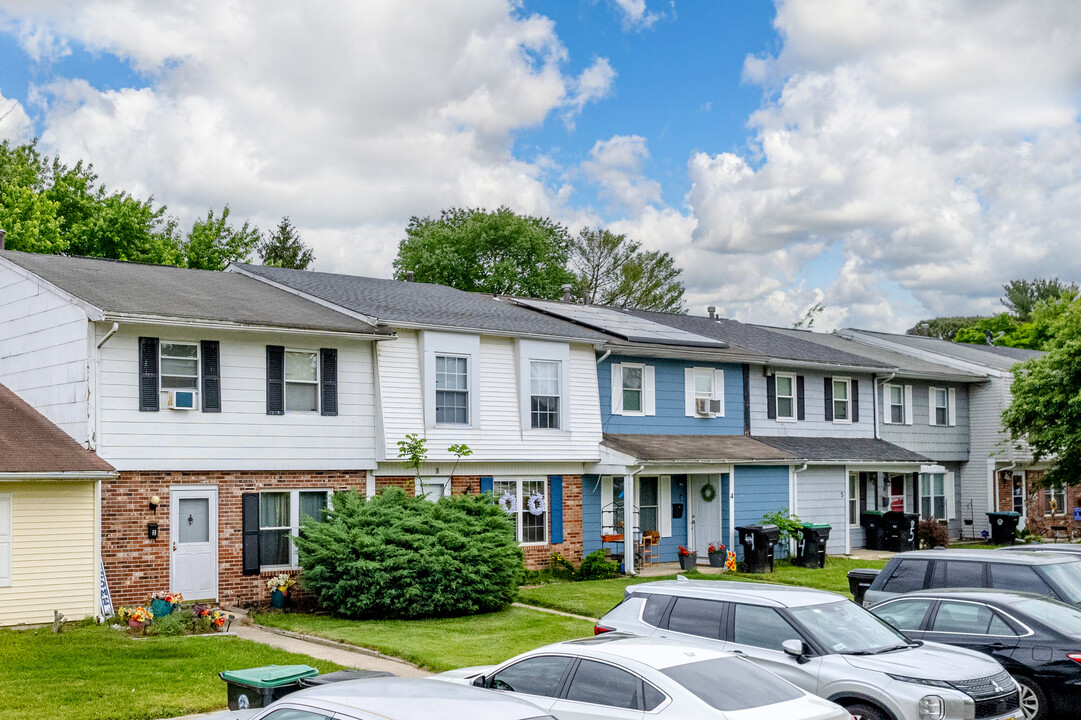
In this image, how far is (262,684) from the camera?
10.0m

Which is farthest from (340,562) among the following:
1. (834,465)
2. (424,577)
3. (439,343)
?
(834,465)

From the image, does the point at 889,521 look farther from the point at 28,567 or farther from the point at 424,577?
the point at 28,567

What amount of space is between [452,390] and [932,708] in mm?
14573

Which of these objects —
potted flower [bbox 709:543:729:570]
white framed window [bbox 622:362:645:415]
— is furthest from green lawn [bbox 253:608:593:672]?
white framed window [bbox 622:362:645:415]

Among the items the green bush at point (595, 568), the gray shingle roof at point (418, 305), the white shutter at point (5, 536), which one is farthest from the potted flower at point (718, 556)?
the white shutter at point (5, 536)

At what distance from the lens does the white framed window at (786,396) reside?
104 feet

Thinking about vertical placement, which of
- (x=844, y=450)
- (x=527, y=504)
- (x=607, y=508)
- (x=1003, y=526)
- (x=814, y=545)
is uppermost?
(x=844, y=450)

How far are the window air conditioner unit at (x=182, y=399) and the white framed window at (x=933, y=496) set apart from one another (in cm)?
2535

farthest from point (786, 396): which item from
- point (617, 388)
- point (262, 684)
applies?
point (262, 684)

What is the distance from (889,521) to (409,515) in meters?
17.5

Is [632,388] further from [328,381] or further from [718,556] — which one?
[328,381]

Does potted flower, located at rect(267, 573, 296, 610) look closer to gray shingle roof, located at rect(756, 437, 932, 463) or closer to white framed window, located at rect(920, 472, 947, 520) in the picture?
gray shingle roof, located at rect(756, 437, 932, 463)

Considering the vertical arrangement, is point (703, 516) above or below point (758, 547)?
above

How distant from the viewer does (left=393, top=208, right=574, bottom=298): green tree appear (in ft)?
180
